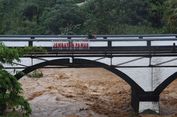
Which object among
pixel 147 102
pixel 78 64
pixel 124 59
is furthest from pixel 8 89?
pixel 147 102

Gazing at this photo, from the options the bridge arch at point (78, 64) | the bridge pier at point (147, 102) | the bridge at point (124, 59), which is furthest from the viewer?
the bridge pier at point (147, 102)

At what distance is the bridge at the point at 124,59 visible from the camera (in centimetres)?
2938

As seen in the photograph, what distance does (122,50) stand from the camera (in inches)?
1188

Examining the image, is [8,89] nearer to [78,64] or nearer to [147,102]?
[78,64]

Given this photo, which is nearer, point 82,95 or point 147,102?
point 147,102

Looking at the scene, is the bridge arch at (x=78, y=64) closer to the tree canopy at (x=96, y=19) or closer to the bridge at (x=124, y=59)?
the bridge at (x=124, y=59)

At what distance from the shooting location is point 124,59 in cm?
3033

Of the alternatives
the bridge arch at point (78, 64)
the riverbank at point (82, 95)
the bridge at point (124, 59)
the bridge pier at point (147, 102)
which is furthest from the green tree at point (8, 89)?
the bridge pier at point (147, 102)

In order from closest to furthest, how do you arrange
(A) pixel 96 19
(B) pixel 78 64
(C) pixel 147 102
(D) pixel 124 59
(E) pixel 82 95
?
(B) pixel 78 64 → (D) pixel 124 59 → (C) pixel 147 102 → (E) pixel 82 95 → (A) pixel 96 19

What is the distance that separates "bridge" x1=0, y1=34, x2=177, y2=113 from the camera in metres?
29.4

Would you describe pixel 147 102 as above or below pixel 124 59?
below

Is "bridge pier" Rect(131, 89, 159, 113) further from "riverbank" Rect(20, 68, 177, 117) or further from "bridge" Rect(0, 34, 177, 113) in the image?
"riverbank" Rect(20, 68, 177, 117)

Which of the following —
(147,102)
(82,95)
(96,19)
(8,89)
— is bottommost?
(82,95)

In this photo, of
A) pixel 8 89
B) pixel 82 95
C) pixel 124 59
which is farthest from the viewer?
pixel 82 95
